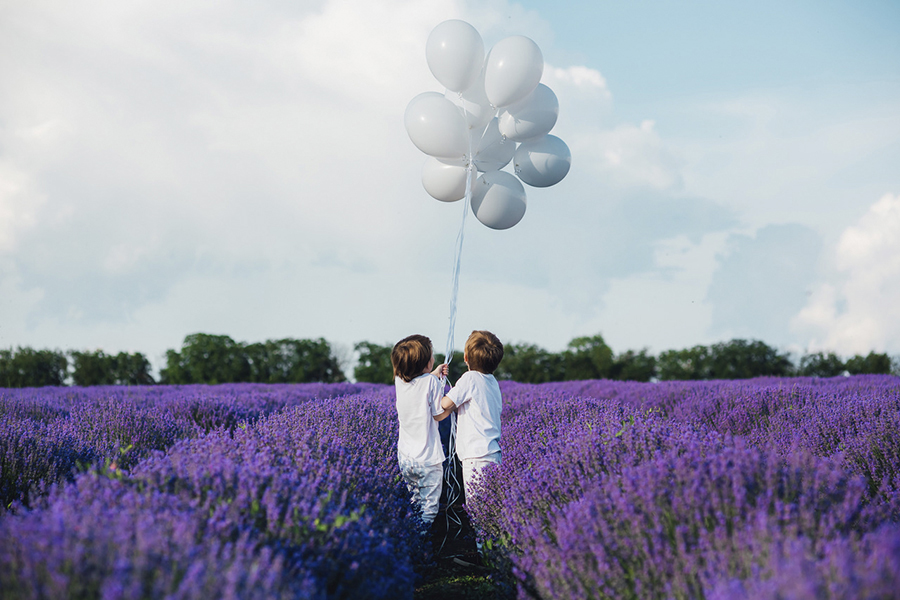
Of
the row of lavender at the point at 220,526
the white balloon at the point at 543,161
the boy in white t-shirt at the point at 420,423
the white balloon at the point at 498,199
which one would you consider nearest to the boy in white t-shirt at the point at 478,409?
the boy in white t-shirt at the point at 420,423

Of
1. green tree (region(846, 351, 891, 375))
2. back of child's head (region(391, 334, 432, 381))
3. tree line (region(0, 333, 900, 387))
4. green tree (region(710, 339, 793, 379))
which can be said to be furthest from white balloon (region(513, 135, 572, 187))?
green tree (region(846, 351, 891, 375))

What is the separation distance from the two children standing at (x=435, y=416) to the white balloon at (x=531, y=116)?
1709 mm

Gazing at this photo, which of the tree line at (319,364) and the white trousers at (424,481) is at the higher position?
the tree line at (319,364)

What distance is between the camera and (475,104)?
450 centimetres

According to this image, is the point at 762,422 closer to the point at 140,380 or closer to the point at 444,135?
the point at 444,135

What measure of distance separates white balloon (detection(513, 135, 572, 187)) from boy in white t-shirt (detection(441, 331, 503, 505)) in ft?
5.23

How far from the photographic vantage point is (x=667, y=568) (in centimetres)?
186

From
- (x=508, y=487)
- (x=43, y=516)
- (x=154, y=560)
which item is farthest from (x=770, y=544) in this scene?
(x=43, y=516)

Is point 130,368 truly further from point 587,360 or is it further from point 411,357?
point 411,357

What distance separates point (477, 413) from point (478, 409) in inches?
1.0

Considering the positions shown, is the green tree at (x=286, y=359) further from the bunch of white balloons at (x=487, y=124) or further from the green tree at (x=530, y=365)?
the bunch of white balloons at (x=487, y=124)

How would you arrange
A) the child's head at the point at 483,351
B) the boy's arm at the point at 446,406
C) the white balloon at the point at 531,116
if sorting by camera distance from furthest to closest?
1. the white balloon at the point at 531,116
2. the child's head at the point at 483,351
3. the boy's arm at the point at 446,406

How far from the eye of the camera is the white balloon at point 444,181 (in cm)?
449

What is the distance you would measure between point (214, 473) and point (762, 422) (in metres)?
4.39
